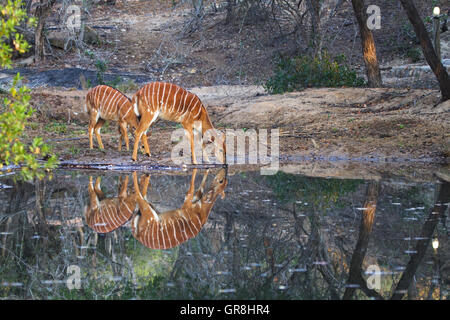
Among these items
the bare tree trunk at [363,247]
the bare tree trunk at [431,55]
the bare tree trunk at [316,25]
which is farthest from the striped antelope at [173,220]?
the bare tree trunk at [316,25]

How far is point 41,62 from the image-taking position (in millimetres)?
22062

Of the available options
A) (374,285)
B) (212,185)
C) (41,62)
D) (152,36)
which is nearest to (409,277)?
(374,285)

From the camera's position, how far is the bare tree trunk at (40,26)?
20820mm

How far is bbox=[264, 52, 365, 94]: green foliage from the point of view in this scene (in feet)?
55.1

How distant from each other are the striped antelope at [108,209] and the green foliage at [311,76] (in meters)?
7.46

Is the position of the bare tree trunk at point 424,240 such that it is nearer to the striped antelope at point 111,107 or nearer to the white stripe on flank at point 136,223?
the white stripe on flank at point 136,223

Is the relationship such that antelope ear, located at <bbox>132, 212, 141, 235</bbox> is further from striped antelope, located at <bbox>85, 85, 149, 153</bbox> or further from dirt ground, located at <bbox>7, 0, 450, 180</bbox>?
dirt ground, located at <bbox>7, 0, 450, 180</bbox>

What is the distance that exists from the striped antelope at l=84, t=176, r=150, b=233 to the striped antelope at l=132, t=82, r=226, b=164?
6.01 feet

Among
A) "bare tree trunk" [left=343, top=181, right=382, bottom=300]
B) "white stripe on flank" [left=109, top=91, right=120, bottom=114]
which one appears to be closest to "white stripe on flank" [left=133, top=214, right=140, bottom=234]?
"bare tree trunk" [left=343, top=181, right=382, bottom=300]

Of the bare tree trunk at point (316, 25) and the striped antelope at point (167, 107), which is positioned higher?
the bare tree trunk at point (316, 25)

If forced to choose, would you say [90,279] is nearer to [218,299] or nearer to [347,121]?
[218,299]

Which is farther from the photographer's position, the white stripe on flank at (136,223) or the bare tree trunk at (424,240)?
the white stripe on flank at (136,223)

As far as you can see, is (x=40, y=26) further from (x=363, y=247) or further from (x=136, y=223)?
(x=363, y=247)

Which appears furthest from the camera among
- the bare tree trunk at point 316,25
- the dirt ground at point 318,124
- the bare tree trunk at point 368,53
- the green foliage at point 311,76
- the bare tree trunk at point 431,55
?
the bare tree trunk at point 316,25
